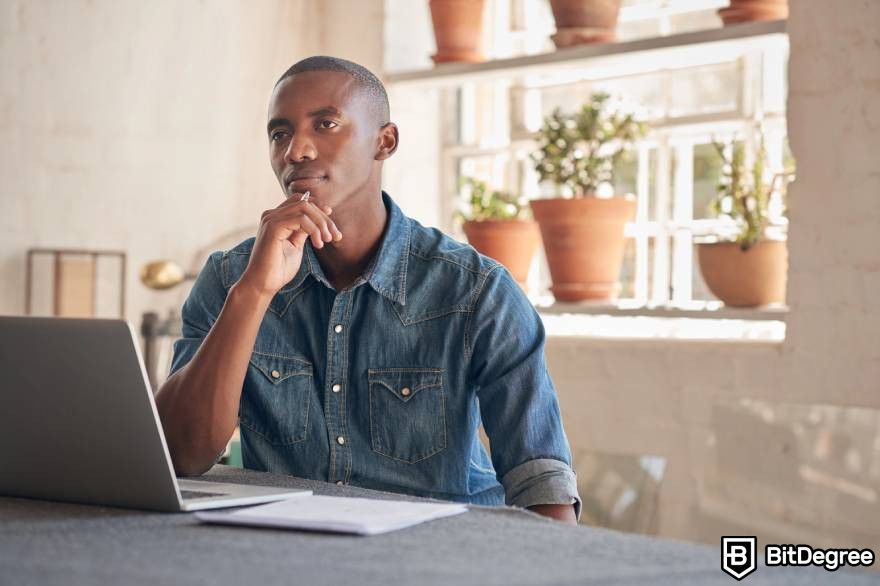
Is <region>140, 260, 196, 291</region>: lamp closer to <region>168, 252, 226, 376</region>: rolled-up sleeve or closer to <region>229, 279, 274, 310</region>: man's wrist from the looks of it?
<region>168, 252, 226, 376</region>: rolled-up sleeve

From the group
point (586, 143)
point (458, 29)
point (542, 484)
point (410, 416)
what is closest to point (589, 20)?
point (586, 143)

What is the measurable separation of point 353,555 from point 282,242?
813mm

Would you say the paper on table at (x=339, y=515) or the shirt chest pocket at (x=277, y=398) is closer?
the paper on table at (x=339, y=515)

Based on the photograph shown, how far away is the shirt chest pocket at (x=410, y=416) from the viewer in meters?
1.78

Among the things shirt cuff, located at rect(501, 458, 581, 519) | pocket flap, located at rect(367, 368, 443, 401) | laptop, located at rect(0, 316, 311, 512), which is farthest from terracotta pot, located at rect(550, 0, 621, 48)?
laptop, located at rect(0, 316, 311, 512)

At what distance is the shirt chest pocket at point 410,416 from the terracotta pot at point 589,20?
1.85m

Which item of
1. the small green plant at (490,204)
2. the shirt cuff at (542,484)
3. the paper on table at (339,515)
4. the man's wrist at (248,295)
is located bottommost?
the shirt cuff at (542,484)

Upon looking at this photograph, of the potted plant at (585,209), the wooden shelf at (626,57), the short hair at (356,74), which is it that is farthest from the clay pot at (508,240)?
the short hair at (356,74)

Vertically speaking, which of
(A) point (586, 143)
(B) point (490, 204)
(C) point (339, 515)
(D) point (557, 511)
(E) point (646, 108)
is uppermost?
(E) point (646, 108)

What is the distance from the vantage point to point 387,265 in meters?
1.87

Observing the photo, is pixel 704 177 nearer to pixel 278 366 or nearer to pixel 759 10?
pixel 759 10

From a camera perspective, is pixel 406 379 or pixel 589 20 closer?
pixel 406 379

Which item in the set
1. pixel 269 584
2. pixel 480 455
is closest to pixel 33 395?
pixel 269 584

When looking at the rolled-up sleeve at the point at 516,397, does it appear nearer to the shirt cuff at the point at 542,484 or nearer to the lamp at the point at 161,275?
the shirt cuff at the point at 542,484
